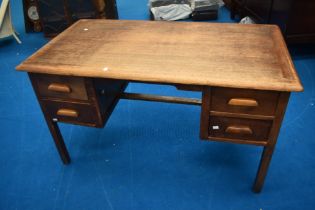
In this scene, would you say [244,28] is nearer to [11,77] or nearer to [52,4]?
[11,77]

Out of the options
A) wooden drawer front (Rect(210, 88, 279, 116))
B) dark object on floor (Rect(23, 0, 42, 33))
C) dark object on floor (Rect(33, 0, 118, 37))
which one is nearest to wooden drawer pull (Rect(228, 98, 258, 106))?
wooden drawer front (Rect(210, 88, 279, 116))

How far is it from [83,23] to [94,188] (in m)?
1.07

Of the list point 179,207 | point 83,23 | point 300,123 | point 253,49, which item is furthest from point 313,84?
point 83,23

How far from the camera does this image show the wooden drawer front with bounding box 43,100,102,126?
4.63 feet

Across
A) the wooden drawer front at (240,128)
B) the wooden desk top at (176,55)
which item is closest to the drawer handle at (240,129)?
the wooden drawer front at (240,128)

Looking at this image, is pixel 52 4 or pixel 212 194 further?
pixel 52 4

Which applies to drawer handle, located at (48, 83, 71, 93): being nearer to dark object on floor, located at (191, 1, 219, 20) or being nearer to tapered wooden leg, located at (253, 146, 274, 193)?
tapered wooden leg, located at (253, 146, 274, 193)

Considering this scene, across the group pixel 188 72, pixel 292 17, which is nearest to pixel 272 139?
pixel 188 72

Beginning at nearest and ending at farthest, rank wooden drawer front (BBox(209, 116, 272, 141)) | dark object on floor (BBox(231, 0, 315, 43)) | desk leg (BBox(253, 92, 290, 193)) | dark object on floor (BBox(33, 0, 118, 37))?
desk leg (BBox(253, 92, 290, 193))
wooden drawer front (BBox(209, 116, 272, 141))
dark object on floor (BBox(231, 0, 315, 43))
dark object on floor (BBox(33, 0, 118, 37))

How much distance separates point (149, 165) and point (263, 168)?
2.31 feet

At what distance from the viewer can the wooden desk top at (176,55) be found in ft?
3.70

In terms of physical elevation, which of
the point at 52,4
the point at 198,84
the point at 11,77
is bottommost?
the point at 11,77

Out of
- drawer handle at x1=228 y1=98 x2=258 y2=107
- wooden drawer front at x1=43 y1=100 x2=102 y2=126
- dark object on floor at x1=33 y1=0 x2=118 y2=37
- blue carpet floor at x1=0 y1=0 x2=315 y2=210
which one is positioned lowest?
blue carpet floor at x1=0 y1=0 x2=315 y2=210

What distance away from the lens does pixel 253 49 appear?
134cm
